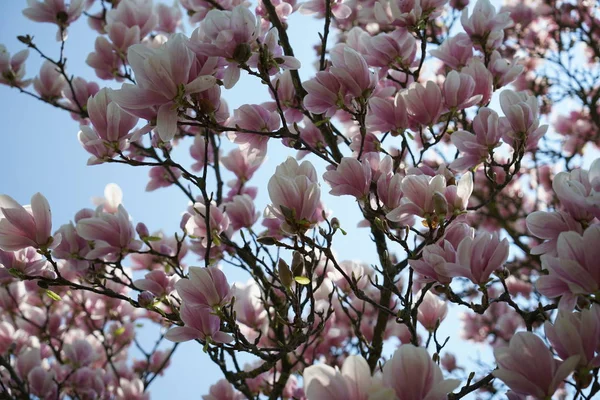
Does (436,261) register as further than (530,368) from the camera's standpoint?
Yes

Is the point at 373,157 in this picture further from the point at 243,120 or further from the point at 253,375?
the point at 253,375

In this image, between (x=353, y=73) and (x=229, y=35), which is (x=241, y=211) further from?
(x=229, y=35)

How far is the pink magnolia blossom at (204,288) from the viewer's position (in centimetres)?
120

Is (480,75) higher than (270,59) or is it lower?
higher

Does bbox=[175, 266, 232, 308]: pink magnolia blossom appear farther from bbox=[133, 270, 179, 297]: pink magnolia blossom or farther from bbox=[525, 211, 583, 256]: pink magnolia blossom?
bbox=[525, 211, 583, 256]: pink magnolia blossom

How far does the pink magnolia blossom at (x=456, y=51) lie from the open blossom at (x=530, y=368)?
1.15 metres

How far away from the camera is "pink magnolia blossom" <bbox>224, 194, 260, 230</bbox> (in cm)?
191

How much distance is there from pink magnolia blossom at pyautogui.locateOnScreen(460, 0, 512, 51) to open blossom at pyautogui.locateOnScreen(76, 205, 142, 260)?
130 centimetres

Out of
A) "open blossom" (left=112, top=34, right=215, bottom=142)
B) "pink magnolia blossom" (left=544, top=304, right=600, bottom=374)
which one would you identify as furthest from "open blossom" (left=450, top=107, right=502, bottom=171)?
"open blossom" (left=112, top=34, right=215, bottom=142)

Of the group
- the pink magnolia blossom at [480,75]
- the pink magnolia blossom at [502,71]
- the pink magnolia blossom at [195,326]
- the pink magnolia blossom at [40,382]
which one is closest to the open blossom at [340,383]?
the pink magnolia blossom at [195,326]

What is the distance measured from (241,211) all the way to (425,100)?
0.76 m

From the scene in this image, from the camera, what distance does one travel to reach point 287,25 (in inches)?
82.7

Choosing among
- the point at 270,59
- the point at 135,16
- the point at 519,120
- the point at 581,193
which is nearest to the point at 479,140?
the point at 519,120

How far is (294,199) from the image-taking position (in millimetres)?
1191
